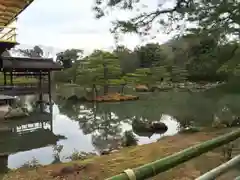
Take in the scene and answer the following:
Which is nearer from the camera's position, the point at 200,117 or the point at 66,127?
the point at 66,127

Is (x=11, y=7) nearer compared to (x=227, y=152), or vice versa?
(x=11, y=7)

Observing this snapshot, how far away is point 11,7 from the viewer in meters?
1.73

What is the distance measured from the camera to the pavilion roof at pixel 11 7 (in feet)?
5.31

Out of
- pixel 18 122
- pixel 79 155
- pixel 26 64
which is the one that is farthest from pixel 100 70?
pixel 79 155

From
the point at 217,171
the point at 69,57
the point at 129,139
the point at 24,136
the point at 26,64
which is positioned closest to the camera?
the point at 217,171

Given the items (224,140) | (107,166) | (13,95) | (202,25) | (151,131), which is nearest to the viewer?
(224,140)

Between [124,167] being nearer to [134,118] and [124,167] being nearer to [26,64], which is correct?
[134,118]

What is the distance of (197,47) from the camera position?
218 inches

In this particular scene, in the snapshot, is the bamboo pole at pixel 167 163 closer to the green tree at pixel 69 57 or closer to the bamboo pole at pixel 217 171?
the bamboo pole at pixel 217 171

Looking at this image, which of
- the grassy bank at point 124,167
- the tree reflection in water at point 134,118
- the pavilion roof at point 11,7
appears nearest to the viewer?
the pavilion roof at point 11,7

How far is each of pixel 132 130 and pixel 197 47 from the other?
328cm

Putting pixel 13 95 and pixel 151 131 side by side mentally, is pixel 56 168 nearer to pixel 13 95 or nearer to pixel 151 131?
pixel 151 131

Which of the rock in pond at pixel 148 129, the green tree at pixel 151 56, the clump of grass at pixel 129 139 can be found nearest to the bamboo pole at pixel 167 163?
the clump of grass at pixel 129 139

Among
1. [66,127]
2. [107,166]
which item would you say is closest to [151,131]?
[66,127]
